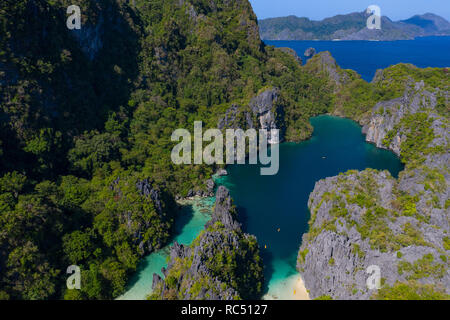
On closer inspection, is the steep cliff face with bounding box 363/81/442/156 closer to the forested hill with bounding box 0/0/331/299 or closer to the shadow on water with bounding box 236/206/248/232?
the forested hill with bounding box 0/0/331/299

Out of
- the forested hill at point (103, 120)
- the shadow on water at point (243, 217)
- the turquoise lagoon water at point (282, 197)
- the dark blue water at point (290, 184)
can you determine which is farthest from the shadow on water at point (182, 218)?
the dark blue water at point (290, 184)

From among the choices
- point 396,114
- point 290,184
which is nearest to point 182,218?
point 290,184

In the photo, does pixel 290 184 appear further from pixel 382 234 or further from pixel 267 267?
pixel 382 234

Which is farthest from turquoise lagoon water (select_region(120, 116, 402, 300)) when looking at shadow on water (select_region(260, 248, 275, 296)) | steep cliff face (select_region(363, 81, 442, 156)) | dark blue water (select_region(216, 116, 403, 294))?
steep cliff face (select_region(363, 81, 442, 156))

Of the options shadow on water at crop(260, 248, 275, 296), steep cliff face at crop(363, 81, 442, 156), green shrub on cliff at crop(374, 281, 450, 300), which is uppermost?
steep cliff face at crop(363, 81, 442, 156)

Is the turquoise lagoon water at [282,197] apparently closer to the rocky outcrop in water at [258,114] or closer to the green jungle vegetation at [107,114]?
the green jungle vegetation at [107,114]
